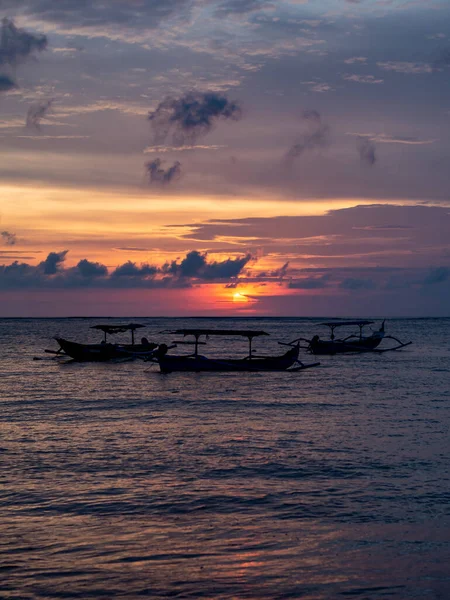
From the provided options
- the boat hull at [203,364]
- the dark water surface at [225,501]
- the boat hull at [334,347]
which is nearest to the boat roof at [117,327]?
the boat hull at [203,364]

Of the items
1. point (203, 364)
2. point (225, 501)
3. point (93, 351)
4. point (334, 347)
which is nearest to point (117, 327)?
point (93, 351)

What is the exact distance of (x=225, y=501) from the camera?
15.2 meters

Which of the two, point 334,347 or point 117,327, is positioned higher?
point 117,327

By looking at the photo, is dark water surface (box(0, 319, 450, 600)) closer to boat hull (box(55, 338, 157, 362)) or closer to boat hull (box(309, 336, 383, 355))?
boat hull (box(55, 338, 157, 362))

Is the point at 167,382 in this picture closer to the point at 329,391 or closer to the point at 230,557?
the point at 329,391

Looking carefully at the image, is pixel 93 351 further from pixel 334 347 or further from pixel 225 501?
pixel 225 501

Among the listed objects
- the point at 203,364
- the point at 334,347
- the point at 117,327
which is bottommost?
the point at 334,347

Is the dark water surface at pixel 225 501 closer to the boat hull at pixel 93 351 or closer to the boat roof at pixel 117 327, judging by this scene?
the boat roof at pixel 117 327

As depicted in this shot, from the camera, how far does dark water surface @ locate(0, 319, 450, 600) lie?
10812 mm

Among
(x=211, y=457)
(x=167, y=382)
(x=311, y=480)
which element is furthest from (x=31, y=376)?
(x=311, y=480)

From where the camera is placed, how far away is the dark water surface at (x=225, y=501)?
10812mm

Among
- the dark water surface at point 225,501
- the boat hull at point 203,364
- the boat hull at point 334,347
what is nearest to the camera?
the dark water surface at point 225,501

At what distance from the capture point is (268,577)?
10844mm

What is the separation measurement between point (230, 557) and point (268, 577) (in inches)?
41.6
